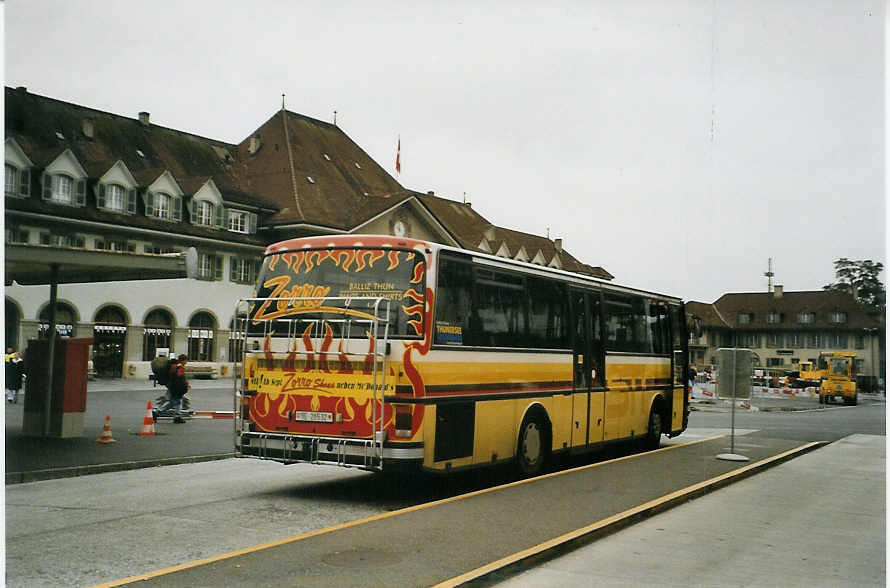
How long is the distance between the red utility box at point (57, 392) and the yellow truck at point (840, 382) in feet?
128

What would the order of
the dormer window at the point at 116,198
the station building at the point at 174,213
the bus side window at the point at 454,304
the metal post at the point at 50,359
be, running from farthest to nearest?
the dormer window at the point at 116,198 < the metal post at the point at 50,359 < the station building at the point at 174,213 < the bus side window at the point at 454,304

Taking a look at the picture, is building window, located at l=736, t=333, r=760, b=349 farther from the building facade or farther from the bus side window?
the bus side window

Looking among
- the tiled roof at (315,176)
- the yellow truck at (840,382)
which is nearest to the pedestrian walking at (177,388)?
the tiled roof at (315,176)

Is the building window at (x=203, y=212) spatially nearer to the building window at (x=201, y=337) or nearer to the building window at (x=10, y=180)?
the building window at (x=201, y=337)

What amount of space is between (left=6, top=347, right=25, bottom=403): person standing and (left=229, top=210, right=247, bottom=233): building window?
13355 mm

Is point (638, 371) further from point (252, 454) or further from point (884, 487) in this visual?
point (252, 454)

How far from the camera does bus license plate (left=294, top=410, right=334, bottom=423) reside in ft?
33.5

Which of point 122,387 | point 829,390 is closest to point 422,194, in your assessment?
point 122,387

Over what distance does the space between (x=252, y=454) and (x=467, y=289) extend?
3118mm

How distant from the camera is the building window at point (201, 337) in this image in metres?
36.5

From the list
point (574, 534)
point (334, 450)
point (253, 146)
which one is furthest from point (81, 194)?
point (574, 534)

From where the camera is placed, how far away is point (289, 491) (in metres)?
11.2

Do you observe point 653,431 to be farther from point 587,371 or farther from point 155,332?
point 155,332

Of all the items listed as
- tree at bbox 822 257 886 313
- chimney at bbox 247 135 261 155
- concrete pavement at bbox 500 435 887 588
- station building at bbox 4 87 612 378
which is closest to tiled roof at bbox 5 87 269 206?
station building at bbox 4 87 612 378
